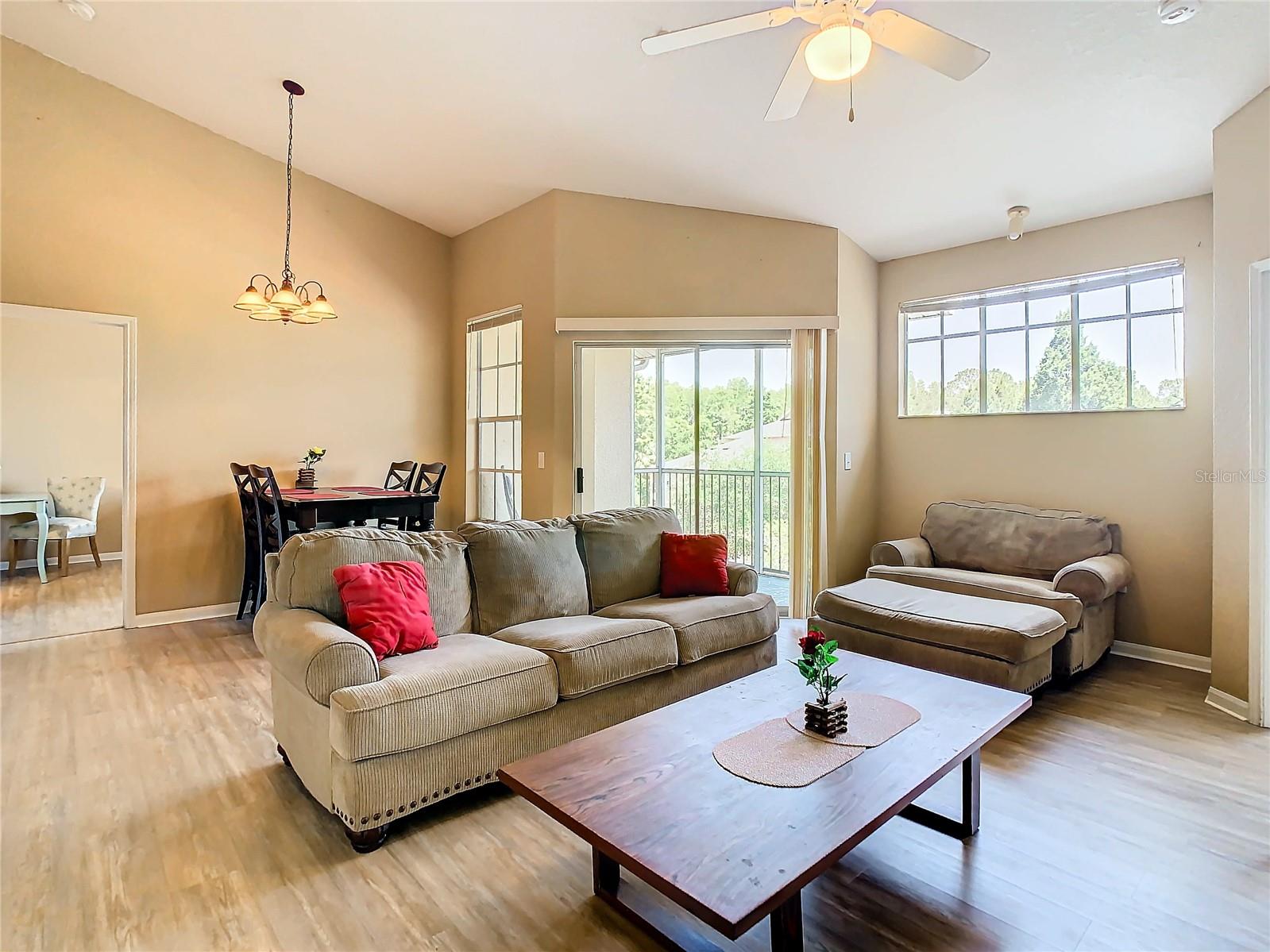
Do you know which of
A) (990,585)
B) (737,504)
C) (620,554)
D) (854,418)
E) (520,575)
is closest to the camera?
(520,575)

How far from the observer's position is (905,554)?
14.5 ft

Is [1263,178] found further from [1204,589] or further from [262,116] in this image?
[262,116]

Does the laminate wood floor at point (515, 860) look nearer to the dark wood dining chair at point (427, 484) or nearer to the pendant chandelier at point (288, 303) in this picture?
the dark wood dining chair at point (427, 484)

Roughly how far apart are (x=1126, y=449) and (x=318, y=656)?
453 centimetres

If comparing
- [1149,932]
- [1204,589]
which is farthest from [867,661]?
[1204,589]

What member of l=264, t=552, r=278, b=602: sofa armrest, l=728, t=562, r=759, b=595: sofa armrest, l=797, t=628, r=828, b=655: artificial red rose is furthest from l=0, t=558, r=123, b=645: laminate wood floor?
l=797, t=628, r=828, b=655: artificial red rose

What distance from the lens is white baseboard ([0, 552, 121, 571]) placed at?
6645mm

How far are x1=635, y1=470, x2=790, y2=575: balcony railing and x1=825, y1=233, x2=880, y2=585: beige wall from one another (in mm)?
438

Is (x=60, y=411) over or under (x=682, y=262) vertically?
under

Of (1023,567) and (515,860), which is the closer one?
(515,860)

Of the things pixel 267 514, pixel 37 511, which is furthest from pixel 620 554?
pixel 37 511

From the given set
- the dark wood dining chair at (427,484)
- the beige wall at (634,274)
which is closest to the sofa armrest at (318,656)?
the dark wood dining chair at (427,484)

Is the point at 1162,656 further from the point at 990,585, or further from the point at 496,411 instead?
the point at 496,411

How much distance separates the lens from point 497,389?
18.9 ft
